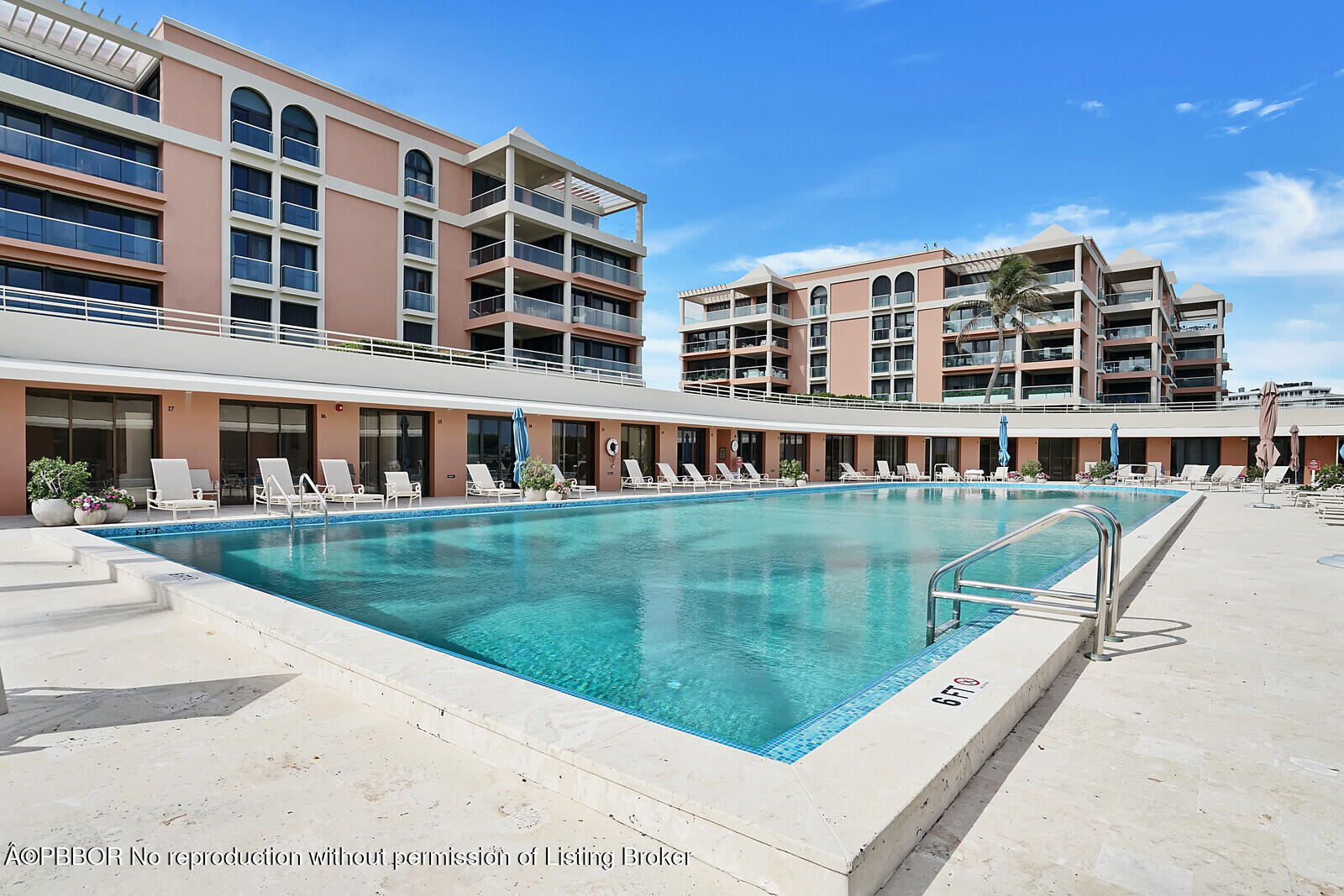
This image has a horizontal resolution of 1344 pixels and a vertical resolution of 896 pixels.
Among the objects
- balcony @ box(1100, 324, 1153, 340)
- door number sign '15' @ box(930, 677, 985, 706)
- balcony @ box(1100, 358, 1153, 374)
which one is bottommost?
door number sign '15' @ box(930, 677, 985, 706)

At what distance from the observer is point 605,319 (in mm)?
28172

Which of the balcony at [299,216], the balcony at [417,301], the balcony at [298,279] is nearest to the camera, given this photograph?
the balcony at [298,279]

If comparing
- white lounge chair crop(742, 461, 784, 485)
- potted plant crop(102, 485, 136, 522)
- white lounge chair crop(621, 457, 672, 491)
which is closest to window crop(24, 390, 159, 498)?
potted plant crop(102, 485, 136, 522)

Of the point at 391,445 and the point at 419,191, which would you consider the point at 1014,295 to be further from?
the point at 391,445

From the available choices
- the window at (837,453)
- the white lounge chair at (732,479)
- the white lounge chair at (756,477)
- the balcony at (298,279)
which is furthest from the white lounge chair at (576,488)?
the window at (837,453)

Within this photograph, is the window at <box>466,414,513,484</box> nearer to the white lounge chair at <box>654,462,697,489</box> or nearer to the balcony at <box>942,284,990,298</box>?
the white lounge chair at <box>654,462,697,489</box>

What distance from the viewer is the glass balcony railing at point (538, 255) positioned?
83.7ft

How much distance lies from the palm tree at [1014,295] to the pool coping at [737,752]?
113 feet

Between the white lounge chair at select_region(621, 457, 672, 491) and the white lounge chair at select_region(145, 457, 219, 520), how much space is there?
36.5ft

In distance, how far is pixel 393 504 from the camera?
51.1ft

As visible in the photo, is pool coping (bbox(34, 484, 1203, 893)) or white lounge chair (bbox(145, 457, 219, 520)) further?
white lounge chair (bbox(145, 457, 219, 520))

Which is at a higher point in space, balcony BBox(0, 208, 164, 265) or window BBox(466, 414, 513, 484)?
balcony BBox(0, 208, 164, 265)

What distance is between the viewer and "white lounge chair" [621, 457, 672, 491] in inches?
843

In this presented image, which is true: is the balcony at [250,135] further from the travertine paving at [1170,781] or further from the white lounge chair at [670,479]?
the travertine paving at [1170,781]
